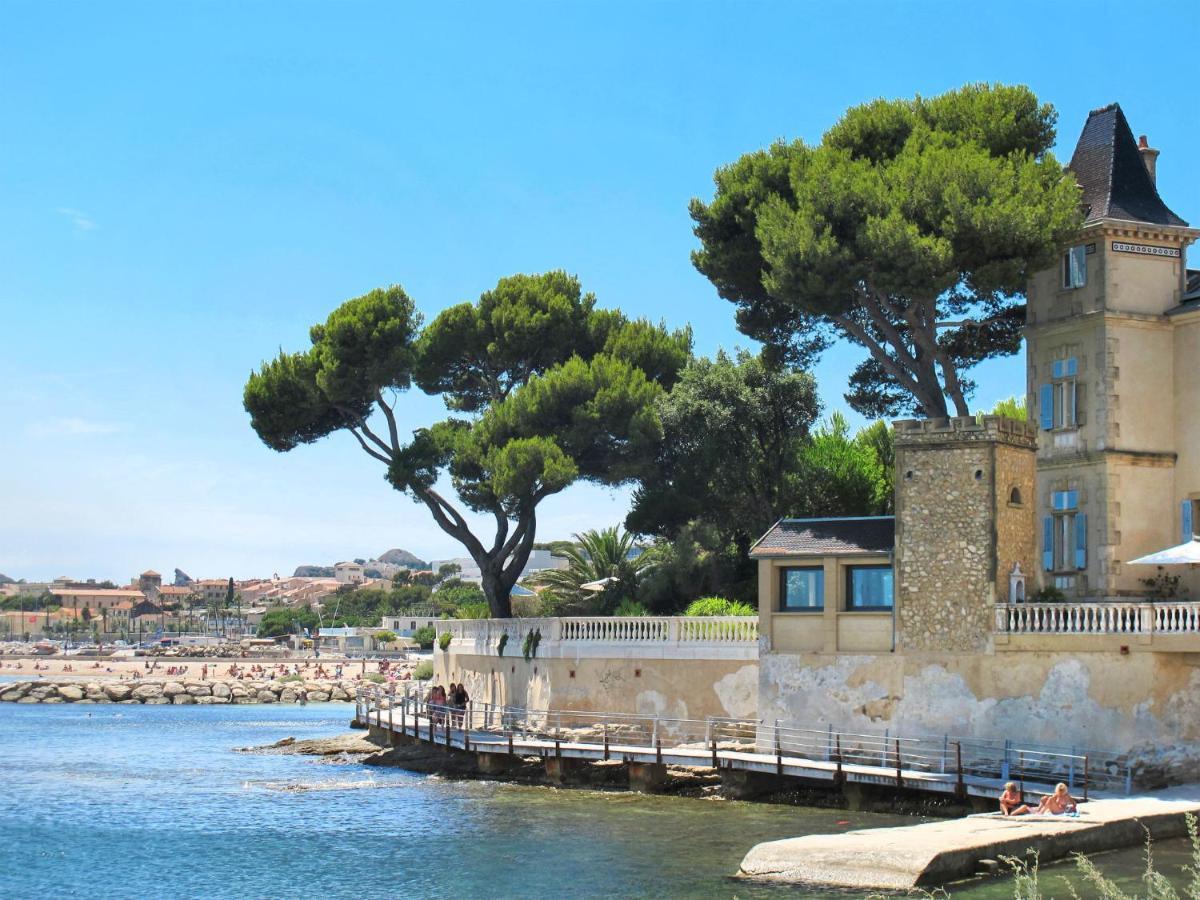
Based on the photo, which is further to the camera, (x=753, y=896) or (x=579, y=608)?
(x=579, y=608)

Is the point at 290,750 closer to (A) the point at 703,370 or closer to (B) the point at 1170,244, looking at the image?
(A) the point at 703,370

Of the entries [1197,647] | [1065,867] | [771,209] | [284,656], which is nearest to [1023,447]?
→ [1197,647]

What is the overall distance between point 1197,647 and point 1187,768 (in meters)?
2.41

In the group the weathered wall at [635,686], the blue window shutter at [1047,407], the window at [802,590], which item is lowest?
the weathered wall at [635,686]

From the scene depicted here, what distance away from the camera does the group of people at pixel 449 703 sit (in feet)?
130

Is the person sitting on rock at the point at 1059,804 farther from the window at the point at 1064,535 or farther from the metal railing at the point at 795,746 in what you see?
the window at the point at 1064,535

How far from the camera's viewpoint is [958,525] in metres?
30.2

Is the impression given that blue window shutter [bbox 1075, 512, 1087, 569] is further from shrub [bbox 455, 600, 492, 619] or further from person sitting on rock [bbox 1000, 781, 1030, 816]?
shrub [bbox 455, 600, 492, 619]

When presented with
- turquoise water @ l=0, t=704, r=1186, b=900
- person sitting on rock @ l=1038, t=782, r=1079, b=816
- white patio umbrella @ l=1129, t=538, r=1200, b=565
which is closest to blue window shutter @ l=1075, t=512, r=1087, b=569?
white patio umbrella @ l=1129, t=538, r=1200, b=565

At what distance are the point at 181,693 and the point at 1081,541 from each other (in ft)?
235

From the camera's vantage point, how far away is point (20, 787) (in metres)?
41.3

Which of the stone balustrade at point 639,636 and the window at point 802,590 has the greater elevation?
the window at point 802,590

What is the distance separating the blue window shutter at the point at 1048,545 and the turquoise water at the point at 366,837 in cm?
805

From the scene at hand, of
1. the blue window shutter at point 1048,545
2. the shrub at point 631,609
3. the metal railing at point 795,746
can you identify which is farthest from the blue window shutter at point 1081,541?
the shrub at point 631,609
